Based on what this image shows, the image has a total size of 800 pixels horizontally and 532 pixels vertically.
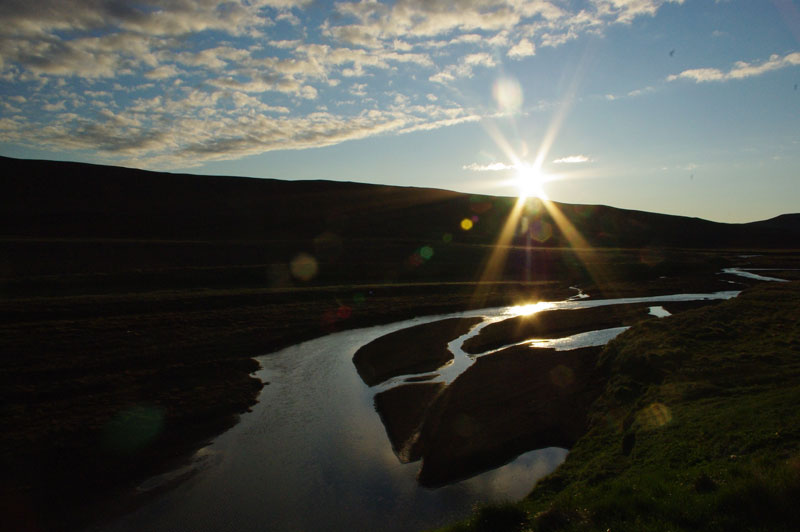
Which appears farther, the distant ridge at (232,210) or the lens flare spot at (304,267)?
the distant ridge at (232,210)

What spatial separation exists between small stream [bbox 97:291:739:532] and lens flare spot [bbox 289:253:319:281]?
51454 millimetres

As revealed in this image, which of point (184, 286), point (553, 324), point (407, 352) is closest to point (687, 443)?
point (407, 352)

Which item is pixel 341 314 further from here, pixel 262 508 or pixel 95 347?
pixel 262 508

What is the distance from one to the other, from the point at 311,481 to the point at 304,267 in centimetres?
6976

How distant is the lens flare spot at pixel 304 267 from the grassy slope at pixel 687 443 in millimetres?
56023

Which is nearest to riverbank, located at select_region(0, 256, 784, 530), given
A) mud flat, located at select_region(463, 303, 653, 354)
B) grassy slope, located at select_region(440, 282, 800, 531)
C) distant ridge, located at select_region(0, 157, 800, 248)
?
mud flat, located at select_region(463, 303, 653, 354)

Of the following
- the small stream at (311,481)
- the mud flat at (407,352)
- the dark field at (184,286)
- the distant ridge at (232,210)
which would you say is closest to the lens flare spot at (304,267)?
the dark field at (184,286)

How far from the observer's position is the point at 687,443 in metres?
15.7

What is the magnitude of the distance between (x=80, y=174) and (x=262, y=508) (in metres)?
162

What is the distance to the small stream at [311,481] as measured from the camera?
54.2 feet

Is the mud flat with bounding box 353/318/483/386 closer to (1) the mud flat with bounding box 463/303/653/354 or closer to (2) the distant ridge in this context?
(1) the mud flat with bounding box 463/303/653/354

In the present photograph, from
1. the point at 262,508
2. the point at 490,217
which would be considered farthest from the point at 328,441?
the point at 490,217

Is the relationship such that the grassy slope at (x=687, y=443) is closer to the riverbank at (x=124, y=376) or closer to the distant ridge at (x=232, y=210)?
the riverbank at (x=124, y=376)

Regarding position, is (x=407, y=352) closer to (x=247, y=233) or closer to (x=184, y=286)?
(x=184, y=286)
